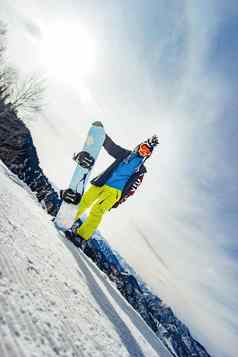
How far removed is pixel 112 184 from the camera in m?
6.74

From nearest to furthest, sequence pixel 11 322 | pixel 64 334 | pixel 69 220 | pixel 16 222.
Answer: pixel 11 322, pixel 64 334, pixel 16 222, pixel 69 220

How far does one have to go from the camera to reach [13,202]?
4.03m

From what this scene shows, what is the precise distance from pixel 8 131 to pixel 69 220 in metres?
22.5

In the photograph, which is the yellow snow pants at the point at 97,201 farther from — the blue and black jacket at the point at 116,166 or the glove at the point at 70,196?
the blue and black jacket at the point at 116,166

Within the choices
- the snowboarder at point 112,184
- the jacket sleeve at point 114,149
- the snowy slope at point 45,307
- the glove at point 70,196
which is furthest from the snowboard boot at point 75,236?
the snowy slope at point 45,307

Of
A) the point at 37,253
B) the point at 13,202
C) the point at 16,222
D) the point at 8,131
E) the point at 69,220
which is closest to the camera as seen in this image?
the point at 37,253

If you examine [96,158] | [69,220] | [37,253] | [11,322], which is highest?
[96,158]

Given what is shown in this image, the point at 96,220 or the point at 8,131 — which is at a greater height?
the point at 8,131

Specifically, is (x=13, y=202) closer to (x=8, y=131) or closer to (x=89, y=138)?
(x=89, y=138)

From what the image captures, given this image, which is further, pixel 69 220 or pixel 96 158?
pixel 96 158

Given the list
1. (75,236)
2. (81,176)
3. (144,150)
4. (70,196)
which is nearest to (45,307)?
(75,236)

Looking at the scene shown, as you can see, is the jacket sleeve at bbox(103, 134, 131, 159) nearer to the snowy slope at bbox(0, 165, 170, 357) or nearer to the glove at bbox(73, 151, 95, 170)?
the glove at bbox(73, 151, 95, 170)

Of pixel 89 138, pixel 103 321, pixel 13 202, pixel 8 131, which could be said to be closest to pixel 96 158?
pixel 89 138

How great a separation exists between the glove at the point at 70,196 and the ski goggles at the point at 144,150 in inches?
65.7
